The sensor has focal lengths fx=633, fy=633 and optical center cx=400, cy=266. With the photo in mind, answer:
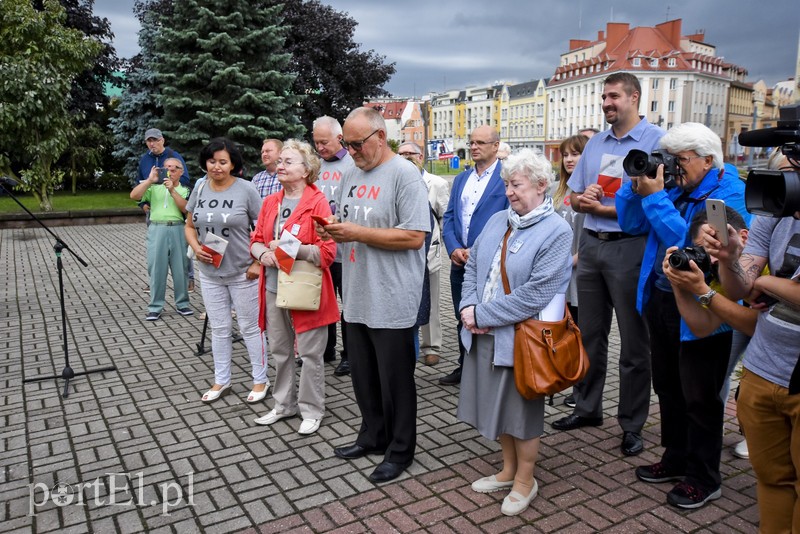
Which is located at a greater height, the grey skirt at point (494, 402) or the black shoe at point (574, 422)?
the grey skirt at point (494, 402)

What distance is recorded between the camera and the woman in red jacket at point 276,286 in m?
4.58

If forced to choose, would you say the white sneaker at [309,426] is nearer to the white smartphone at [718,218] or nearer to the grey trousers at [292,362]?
the grey trousers at [292,362]

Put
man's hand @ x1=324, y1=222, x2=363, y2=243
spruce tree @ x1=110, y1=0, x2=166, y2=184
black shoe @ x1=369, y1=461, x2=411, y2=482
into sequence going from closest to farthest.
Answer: man's hand @ x1=324, y1=222, x2=363, y2=243 < black shoe @ x1=369, y1=461, x2=411, y2=482 < spruce tree @ x1=110, y1=0, x2=166, y2=184

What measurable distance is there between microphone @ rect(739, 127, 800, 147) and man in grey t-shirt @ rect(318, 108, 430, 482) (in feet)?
5.91

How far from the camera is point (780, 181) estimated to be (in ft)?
6.82

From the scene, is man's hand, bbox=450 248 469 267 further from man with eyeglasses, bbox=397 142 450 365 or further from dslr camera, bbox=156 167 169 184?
dslr camera, bbox=156 167 169 184

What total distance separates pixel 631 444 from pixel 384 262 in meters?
2.08

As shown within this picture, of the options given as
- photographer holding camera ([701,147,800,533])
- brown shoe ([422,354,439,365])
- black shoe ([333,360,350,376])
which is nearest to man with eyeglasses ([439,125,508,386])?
A: brown shoe ([422,354,439,365])

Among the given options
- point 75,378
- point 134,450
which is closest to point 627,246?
point 134,450

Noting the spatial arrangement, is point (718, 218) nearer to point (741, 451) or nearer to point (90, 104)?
point (741, 451)

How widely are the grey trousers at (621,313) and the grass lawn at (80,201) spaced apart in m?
20.9

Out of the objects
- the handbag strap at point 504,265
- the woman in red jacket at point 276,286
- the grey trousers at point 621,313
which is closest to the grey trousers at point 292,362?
the woman in red jacket at point 276,286

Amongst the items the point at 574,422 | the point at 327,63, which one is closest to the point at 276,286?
the point at 574,422

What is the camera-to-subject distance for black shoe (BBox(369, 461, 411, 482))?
12.6 feet
